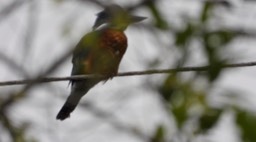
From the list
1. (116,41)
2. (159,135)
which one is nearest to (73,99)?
(116,41)

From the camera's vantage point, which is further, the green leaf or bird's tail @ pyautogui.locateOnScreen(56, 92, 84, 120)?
bird's tail @ pyautogui.locateOnScreen(56, 92, 84, 120)

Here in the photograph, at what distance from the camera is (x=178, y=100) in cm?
254

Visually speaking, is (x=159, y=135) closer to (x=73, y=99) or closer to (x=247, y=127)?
(x=247, y=127)

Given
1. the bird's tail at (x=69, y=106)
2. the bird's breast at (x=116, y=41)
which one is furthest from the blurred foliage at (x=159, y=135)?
the bird's tail at (x=69, y=106)

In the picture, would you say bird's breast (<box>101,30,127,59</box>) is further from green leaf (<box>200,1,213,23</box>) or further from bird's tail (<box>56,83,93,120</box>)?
green leaf (<box>200,1,213,23</box>)

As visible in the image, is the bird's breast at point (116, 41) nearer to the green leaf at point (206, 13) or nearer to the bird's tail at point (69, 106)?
the bird's tail at point (69, 106)

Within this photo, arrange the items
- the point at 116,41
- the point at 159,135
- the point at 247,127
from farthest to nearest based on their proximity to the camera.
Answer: the point at 116,41 → the point at 159,135 → the point at 247,127

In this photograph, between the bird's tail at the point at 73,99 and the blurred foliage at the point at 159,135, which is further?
the bird's tail at the point at 73,99

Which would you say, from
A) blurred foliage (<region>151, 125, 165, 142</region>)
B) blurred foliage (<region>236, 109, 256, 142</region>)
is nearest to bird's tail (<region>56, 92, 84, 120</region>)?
blurred foliage (<region>151, 125, 165, 142</region>)

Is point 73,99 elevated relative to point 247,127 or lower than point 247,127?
lower

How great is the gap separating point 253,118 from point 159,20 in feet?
1.71

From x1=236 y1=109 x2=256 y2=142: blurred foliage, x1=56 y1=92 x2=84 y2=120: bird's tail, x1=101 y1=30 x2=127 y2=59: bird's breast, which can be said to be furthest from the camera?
x1=56 y1=92 x2=84 y2=120: bird's tail

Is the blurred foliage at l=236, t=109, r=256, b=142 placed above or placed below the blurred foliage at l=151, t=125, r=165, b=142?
above

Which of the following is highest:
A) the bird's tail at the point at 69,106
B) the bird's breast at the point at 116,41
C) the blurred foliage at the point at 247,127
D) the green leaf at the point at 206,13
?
the green leaf at the point at 206,13
